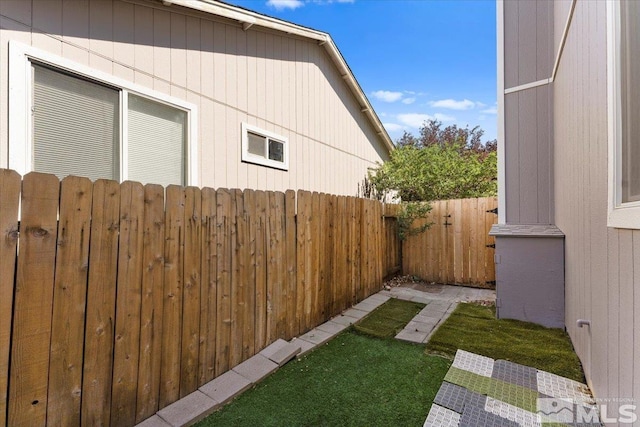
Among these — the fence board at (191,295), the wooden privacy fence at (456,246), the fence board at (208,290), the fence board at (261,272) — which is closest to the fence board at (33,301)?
the fence board at (191,295)

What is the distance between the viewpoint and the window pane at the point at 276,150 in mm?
4982

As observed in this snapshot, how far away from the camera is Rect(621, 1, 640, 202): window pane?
1.54 metres

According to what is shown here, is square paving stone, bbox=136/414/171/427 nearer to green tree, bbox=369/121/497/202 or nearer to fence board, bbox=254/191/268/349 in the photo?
fence board, bbox=254/191/268/349

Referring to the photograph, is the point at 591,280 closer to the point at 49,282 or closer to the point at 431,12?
the point at 49,282

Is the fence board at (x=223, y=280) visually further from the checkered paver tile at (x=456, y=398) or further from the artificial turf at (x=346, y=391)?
the checkered paver tile at (x=456, y=398)

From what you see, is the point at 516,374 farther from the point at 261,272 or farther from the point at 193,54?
the point at 193,54

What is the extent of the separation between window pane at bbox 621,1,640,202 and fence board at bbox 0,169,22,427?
323cm

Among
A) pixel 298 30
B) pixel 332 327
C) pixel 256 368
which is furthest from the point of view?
pixel 298 30

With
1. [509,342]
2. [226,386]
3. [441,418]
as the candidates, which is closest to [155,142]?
[226,386]

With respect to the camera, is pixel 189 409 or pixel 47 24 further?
pixel 47 24

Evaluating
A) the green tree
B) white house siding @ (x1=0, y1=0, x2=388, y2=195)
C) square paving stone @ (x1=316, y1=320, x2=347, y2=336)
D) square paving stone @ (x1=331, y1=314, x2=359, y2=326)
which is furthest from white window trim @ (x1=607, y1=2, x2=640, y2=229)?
the green tree

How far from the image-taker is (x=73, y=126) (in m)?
2.74

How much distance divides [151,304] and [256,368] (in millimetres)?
1204

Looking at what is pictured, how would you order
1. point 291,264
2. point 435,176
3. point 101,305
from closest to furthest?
point 101,305
point 291,264
point 435,176
